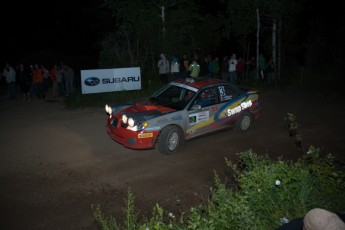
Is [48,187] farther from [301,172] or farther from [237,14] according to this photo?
[237,14]

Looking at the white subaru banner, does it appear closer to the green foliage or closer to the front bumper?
the front bumper

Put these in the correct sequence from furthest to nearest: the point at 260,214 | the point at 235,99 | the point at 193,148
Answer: the point at 235,99
the point at 193,148
the point at 260,214

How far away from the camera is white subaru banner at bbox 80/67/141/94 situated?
15.4 metres

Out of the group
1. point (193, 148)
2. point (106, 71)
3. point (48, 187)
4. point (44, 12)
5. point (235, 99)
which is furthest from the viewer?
Result: point (44, 12)

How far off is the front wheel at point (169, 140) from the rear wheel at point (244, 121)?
7.53 ft

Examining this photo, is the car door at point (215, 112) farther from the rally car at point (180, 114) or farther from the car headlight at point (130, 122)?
the car headlight at point (130, 122)

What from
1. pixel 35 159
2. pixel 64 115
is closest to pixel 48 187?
pixel 35 159

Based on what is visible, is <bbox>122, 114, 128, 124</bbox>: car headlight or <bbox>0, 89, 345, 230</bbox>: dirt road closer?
<bbox>0, 89, 345, 230</bbox>: dirt road

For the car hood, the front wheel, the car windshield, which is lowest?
the front wheel

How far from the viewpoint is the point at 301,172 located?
5.49m

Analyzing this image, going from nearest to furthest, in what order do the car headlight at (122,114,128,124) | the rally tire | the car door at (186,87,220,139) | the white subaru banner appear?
the car headlight at (122,114,128,124) → the car door at (186,87,220,139) → the rally tire → the white subaru banner

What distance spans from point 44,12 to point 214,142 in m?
36.8

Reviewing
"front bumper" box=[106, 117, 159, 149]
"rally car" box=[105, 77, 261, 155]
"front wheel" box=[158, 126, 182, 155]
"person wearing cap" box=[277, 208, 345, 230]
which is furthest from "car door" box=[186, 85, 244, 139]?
"person wearing cap" box=[277, 208, 345, 230]

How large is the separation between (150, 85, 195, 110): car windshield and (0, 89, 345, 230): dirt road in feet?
3.69
